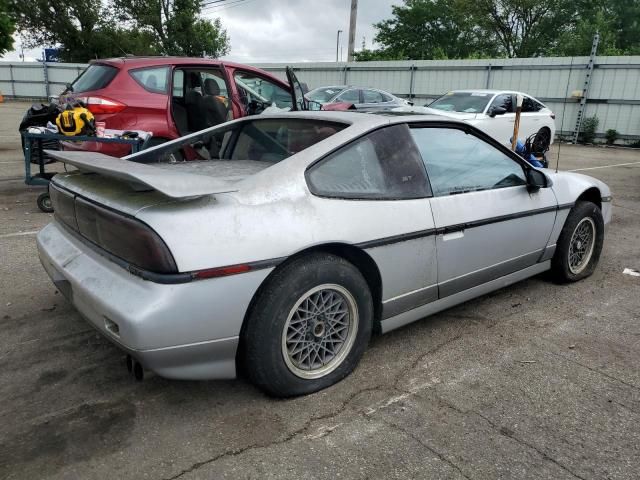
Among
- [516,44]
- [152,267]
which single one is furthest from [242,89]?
[516,44]

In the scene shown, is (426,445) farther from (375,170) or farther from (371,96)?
(371,96)

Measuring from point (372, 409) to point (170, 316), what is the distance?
42.0 inches

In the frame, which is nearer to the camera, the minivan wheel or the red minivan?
the minivan wheel

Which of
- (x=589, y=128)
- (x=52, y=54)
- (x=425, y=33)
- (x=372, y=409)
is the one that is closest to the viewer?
(x=372, y=409)

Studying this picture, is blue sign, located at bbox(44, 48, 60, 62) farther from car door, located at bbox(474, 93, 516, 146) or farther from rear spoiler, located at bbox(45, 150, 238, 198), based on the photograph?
rear spoiler, located at bbox(45, 150, 238, 198)

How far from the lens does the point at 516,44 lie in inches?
1467

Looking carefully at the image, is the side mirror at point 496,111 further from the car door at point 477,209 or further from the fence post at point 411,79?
the fence post at point 411,79

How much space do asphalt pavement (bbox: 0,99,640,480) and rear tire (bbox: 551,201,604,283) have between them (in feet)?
1.66

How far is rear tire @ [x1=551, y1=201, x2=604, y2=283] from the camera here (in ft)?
13.1

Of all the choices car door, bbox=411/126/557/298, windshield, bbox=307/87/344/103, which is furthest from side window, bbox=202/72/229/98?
windshield, bbox=307/87/344/103

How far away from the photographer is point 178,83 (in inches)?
258

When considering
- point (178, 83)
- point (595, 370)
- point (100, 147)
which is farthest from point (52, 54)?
point (595, 370)

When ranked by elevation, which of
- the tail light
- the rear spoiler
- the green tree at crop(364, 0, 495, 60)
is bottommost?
the rear spoiler

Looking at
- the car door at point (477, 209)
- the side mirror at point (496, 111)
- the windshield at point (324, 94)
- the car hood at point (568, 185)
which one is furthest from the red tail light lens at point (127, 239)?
the windshield at point (324, 94)
